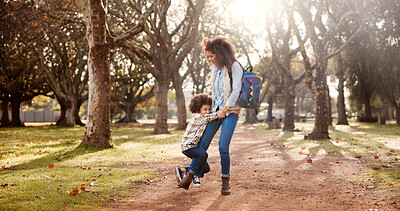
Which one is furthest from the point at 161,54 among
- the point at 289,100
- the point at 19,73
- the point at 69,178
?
the point at 19,73

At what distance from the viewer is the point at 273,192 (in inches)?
215

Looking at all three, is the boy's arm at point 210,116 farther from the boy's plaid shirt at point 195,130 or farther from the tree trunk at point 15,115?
the tree trunk at point 15,115

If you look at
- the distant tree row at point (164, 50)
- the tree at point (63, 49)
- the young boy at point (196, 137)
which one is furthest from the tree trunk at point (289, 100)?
the young boy at point (196, 137)

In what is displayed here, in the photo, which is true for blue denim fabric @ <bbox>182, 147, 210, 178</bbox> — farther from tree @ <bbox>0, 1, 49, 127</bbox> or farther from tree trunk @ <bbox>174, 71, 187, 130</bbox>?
tree trunk @ <bbox>174, 71, 187, 130</bbox>

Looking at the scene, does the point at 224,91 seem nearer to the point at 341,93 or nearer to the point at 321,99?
the point at 321,99

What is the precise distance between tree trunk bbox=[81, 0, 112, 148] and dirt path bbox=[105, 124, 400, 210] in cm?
373

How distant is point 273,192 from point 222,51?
229cm

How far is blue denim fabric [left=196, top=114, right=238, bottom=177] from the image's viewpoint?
509 centimetres

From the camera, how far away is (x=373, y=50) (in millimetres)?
30984

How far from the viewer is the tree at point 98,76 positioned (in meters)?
10.8

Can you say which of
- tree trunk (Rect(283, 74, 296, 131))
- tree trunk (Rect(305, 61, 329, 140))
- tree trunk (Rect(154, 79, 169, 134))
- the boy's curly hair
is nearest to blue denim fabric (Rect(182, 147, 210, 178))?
the boy's curly hair

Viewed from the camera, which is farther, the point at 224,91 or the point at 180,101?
the point at 180,101

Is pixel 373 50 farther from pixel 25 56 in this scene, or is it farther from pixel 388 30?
pixel 25 56

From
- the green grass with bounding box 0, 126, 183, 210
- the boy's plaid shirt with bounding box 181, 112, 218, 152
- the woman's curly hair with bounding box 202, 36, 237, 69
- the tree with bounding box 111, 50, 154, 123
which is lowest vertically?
the green grass with bounding box 0, 126, 183, 210
